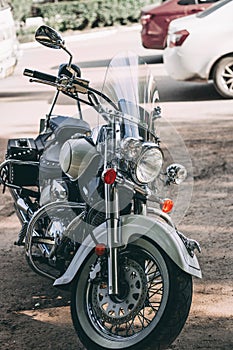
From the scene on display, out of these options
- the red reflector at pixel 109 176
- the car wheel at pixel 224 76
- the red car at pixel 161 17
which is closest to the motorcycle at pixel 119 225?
the red reflector at pixel 109 176

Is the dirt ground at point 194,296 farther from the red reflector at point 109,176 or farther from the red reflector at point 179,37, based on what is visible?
the red reflector at point 179,37

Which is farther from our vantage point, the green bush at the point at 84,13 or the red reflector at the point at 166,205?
the green bush at the point at 84,13

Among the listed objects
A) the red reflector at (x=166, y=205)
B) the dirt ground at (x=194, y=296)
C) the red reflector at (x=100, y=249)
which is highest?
the red reflector at (x=166, y=205)

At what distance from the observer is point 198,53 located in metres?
12.9

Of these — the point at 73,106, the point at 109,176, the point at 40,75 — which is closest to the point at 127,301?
the point at 109,176

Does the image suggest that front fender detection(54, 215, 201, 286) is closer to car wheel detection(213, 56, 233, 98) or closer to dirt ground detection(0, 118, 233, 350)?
dirt ground detection(0, 118, 233, 350)

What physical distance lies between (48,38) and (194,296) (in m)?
1.93

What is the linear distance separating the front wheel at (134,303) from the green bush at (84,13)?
24.9 metres

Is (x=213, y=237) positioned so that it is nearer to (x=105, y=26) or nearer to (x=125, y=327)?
(x=125, y=327)

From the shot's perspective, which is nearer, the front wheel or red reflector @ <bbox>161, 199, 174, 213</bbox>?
the front wheel

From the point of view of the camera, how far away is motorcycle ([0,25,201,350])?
4.51 m

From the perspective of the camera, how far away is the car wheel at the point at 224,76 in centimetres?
1280

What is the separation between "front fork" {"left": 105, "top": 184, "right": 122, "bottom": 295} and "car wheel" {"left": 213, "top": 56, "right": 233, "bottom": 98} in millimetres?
8581

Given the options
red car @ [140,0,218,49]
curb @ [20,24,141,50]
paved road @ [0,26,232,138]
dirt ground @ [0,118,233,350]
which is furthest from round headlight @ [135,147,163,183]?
curb @ [20,24,141,50]
